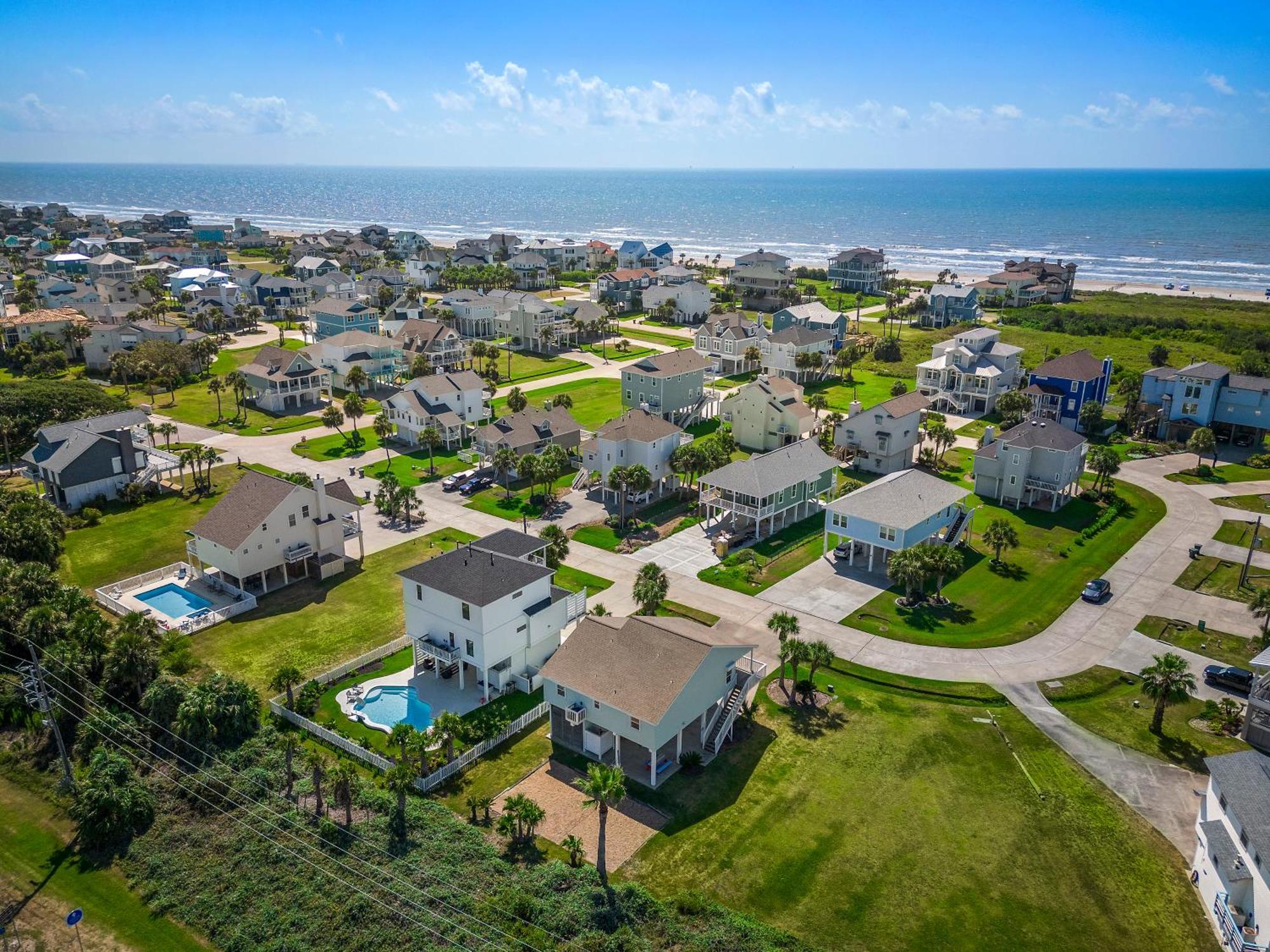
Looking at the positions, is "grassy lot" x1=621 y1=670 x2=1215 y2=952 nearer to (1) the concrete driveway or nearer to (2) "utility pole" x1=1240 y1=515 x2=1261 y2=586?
(1) the concrete driveway

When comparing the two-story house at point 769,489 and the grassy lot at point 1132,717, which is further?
the two-story house at point 769,489

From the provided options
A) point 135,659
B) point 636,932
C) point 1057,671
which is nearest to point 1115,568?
point 1057,671

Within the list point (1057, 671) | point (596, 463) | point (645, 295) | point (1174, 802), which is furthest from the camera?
point (645, 295)

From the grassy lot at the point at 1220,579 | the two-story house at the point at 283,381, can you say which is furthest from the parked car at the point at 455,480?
the grassy lot at the point at 1220,579

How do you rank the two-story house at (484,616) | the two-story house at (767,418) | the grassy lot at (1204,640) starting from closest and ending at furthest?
the two-story house at (484,616) → the grassy lot at (1204,640) → the two-story house at (767,418)

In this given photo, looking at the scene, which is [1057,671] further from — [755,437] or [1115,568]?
[755,437]

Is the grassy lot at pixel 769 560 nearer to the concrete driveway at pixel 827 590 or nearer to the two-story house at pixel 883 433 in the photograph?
the concrete driveway at pixel 827 590
